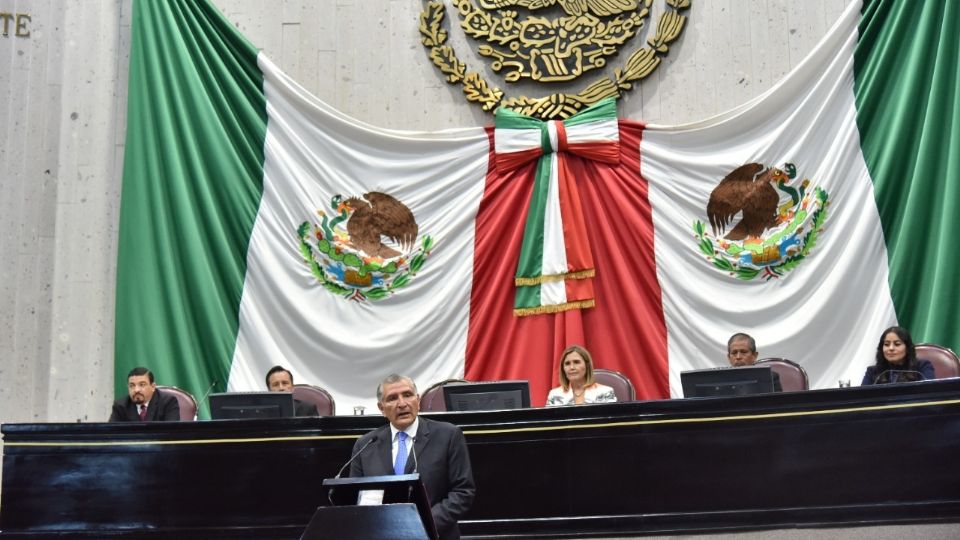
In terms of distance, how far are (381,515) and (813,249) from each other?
17.2 feet

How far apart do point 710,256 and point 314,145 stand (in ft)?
10.4

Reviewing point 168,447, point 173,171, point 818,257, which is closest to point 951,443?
point 818,257

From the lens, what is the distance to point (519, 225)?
8609 millimetres

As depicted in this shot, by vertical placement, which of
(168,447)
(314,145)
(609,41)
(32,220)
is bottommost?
(168,447)

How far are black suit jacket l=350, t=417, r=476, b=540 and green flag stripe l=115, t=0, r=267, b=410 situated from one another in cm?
418

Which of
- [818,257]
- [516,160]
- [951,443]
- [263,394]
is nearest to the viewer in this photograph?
[951,443]

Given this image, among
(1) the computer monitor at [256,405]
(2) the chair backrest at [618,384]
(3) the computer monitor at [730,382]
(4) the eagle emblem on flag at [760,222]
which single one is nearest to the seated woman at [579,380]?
(2) the chair backrest at [618,384]

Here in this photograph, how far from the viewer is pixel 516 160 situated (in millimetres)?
8711

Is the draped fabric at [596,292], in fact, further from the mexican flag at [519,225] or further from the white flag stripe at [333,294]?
the white flag stripe at [333,294]

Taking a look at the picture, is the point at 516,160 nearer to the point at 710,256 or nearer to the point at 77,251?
the point at 710,256

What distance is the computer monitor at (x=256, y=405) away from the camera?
6215mm

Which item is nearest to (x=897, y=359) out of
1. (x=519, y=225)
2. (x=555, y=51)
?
(x=519, y=225)

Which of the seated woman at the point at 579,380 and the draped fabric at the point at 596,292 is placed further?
the draped fabric at the point at 596,292

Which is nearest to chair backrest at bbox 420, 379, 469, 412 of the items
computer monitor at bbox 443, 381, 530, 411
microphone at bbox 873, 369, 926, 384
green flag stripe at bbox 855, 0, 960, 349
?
computer monitor at bbox 443, 381, 530, 411
